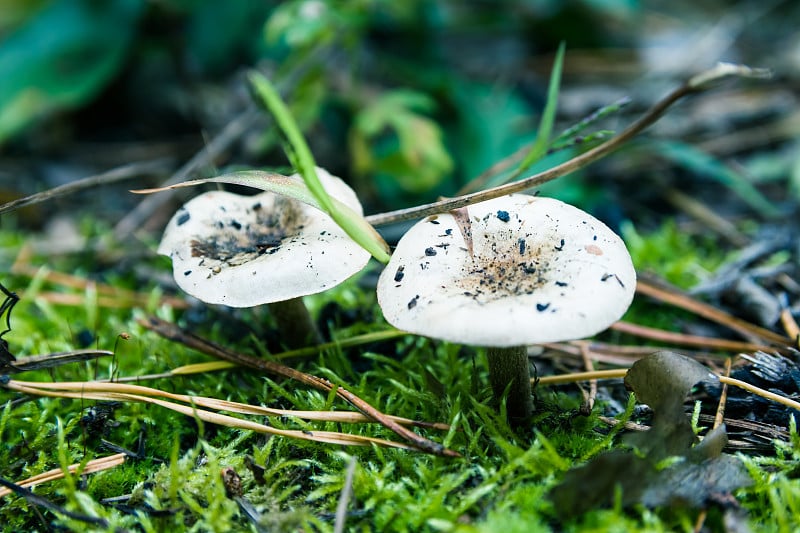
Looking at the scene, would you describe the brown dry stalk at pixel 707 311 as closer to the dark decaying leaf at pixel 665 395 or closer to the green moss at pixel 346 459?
the green moss at pixel 346 459

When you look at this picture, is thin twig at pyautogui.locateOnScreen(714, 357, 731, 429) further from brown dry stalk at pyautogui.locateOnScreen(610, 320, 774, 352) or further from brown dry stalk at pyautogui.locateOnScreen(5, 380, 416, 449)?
brown dry stalk at pyautogui.locateOnScreen(5, 380, 416, 449)

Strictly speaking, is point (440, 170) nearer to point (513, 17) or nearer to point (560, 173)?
point (560, 173)

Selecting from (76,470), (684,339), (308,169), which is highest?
(308,169)

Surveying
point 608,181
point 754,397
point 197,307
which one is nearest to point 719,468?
point 754,397

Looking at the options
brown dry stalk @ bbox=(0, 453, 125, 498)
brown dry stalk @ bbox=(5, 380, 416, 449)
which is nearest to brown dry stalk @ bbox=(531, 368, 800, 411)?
brown dry stalk @ bbox=(5, 380, 416, 449)

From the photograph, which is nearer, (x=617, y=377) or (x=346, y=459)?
(x=346, y=459)

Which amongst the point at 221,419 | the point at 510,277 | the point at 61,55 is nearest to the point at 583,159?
the point at 510,277

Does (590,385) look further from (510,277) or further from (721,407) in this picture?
(510,277)
